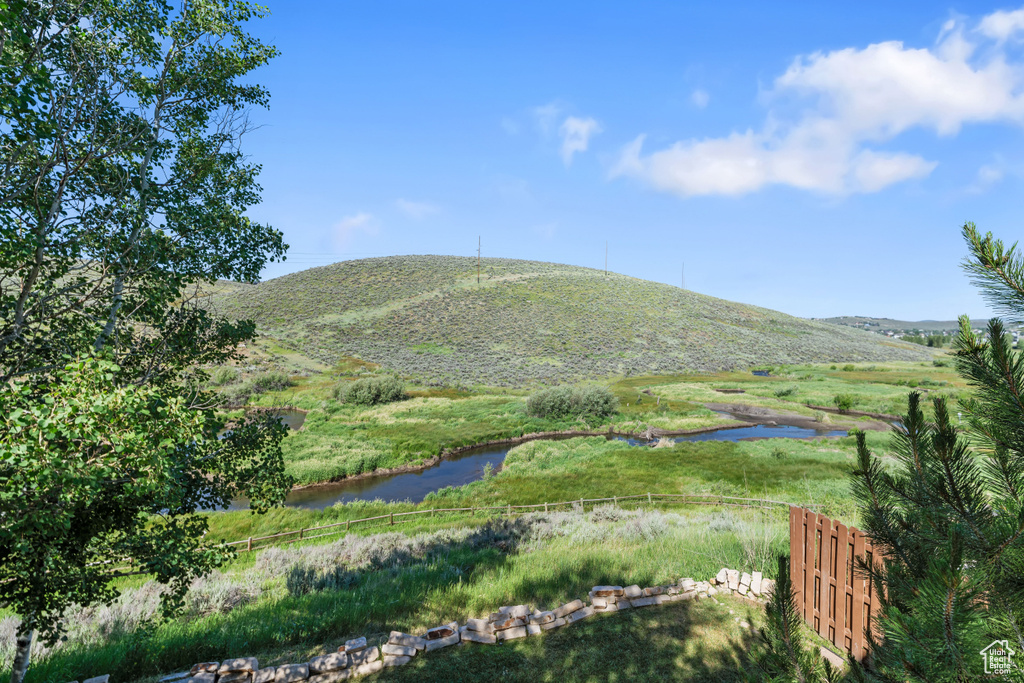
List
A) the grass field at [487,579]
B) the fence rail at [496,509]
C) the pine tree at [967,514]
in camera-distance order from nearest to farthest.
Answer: the pine tree at [967,514], the grass field at [487,579], the fence rail at [496,509]

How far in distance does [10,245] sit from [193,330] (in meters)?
3.53

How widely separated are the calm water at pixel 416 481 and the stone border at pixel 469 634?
17.6m

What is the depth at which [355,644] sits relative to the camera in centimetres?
814

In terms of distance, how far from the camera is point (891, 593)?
373cm

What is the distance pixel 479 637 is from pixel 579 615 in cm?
214

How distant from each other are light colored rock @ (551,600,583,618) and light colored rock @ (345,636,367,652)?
363cm

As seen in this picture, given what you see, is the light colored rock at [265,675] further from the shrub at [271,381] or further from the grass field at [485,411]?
the shrub at [271,381]

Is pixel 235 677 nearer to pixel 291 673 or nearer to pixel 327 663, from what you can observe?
pixel 291 673

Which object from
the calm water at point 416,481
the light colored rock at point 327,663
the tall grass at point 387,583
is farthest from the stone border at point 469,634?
the calm water at point 416,481

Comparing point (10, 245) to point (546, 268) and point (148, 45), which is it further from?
point (546, 268)

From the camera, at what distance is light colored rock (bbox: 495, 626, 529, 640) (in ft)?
28.8

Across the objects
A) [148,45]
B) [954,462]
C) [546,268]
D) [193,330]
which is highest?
[546,268]

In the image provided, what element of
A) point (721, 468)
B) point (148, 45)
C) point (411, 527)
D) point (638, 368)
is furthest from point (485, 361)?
point (148, 45)

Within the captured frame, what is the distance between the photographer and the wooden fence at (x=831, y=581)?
772 cm
